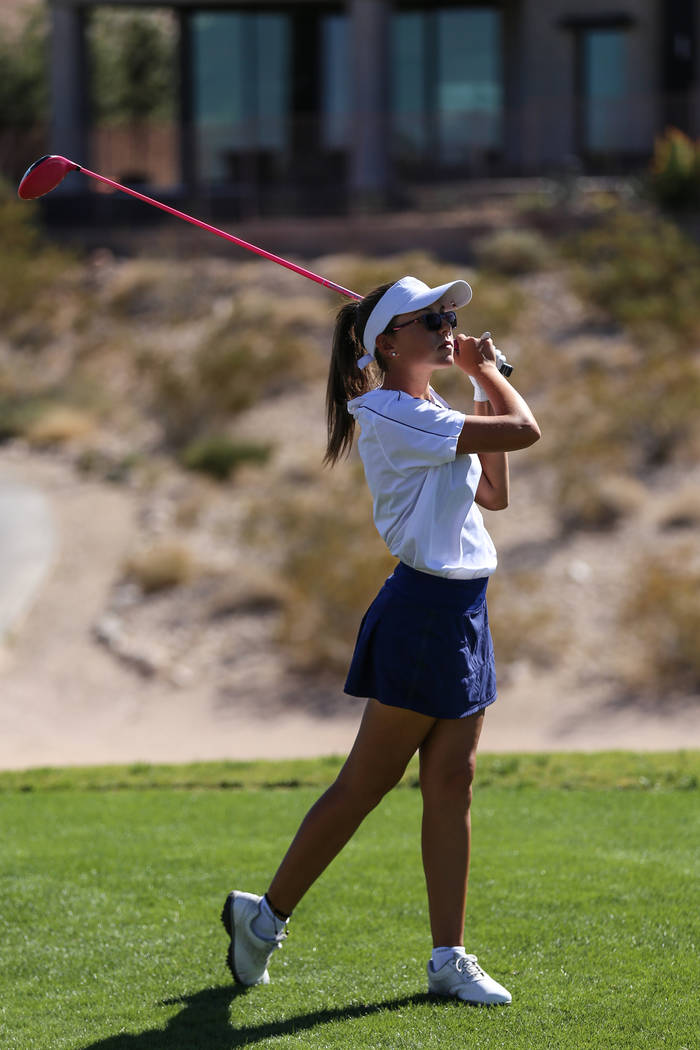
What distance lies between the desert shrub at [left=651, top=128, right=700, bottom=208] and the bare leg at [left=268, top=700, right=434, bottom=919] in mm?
19147

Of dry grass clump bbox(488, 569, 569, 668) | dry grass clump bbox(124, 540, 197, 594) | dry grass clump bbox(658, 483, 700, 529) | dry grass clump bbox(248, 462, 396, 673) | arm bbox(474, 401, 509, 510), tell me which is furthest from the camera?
dry grass clump bbox(658, 483, 700, 529)

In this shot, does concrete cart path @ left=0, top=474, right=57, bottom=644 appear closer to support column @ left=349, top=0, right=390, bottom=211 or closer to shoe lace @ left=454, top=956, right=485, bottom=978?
shoe lace @ left=454, top=956, right=485, bottom=978

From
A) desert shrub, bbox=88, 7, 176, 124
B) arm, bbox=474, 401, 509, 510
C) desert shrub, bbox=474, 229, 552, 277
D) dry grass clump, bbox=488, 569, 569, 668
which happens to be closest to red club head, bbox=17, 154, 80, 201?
arm, bbox=474, 401, 509, 510

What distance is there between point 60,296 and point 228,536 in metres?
9.19

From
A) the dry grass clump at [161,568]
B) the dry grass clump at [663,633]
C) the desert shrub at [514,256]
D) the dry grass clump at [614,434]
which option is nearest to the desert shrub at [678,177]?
the desert shrub at [514,256]

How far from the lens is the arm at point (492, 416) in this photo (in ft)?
12.1

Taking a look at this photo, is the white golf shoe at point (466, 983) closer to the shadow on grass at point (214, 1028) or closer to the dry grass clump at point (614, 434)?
the shadow on grass at point (214, 1028)

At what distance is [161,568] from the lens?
1420 cm

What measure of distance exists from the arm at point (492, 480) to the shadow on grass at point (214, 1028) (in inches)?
54.1

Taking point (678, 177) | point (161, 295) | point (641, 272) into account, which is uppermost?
point (678, 177)

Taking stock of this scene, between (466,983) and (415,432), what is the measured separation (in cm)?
146

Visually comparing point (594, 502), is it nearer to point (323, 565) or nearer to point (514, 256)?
point (323, 565)

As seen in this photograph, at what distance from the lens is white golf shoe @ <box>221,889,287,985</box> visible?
156 inches

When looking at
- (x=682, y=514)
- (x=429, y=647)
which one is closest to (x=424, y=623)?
(x=429, y=647)
